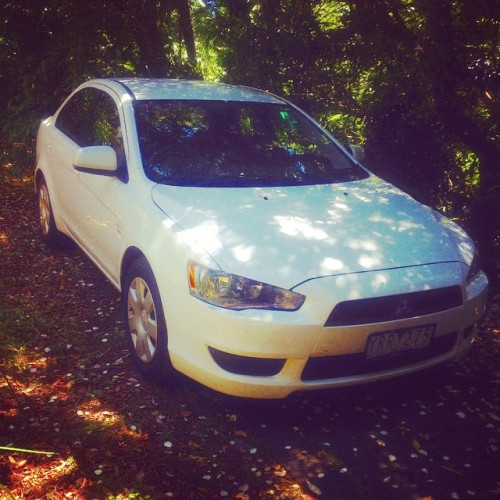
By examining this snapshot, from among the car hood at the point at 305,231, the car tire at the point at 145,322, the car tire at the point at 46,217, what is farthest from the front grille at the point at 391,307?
the car tire at the point at 46,217

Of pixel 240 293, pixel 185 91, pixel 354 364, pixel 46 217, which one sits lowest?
pixel 354 364

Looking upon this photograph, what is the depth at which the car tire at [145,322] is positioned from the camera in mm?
3361

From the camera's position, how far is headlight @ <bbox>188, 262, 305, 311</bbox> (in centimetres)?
295

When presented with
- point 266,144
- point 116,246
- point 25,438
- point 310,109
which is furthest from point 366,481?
point 310,109

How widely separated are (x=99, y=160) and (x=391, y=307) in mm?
2097

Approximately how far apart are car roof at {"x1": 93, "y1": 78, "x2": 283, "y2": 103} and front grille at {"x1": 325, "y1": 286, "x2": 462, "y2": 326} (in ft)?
7.39

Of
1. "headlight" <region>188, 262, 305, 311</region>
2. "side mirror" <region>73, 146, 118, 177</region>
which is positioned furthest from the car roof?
"headlight" <region>188, 262, 305, 311</region>

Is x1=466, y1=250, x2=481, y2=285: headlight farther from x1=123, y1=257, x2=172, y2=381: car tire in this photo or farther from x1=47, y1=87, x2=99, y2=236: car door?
x1=47, y1=87, x2=99, y2=236: car door

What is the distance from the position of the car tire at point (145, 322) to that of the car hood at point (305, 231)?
40cm

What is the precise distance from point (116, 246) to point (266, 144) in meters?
1.31

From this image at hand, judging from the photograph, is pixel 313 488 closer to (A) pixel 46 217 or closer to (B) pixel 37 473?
(B) pixel 37 473

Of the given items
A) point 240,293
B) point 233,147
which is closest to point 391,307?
point 240,293

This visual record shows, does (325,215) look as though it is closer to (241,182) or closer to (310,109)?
(241,182)

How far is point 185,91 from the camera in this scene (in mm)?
4566
